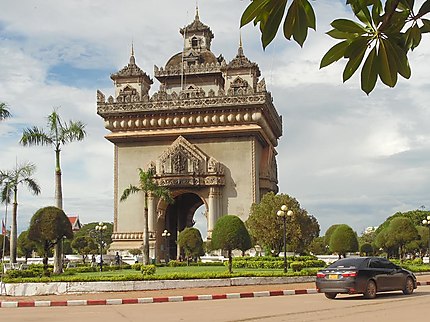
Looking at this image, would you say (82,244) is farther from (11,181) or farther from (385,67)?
(385,67)

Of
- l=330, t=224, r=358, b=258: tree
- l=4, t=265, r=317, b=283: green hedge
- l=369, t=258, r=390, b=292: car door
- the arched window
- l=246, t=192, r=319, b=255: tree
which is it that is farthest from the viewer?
the arched window

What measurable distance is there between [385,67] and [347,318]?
9.46 m

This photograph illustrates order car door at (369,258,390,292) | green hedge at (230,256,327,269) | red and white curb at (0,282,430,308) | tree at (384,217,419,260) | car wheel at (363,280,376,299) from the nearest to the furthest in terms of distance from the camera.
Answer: car wheel at (363,280,376,299) → car door at (369,258,390,292) → red and white curb at (0,282,430,308) → green hedge at (230,256,327,269) → tree at (384,217,419,260)

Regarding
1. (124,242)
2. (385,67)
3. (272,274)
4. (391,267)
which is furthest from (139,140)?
(385,67)

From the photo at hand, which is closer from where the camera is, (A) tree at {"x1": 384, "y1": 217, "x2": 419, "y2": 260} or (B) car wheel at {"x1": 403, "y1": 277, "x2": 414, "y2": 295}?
(B) car wheel at {"x1": 403, "y1": 277, "x2": 414, "y2": 295}

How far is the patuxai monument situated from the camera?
143 feet

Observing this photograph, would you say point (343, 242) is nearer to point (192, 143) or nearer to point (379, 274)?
point (192, 143)

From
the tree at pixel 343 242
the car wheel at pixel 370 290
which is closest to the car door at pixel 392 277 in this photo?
the car wheel at pixel 370 290

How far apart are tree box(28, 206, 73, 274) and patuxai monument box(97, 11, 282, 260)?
1963 centimetres

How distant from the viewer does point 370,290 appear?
15.9 meters

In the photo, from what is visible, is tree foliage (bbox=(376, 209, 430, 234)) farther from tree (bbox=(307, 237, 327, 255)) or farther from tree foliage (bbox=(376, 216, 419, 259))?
tree foliage (bbox=(376, 216, 419, 259))

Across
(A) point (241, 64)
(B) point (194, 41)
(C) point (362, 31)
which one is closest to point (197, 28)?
(B) point (194, 41)

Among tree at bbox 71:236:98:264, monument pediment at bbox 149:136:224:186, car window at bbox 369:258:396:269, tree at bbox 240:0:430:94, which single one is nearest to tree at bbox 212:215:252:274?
car window at bbox 369:258:396:269

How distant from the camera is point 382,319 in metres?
11.0
